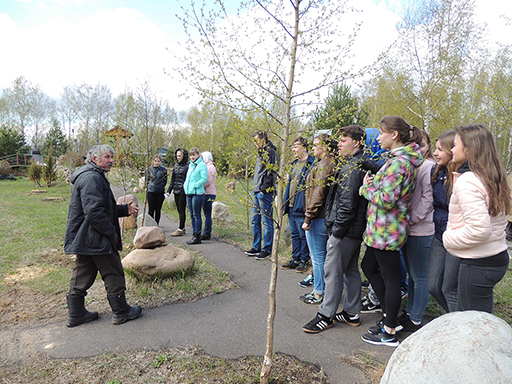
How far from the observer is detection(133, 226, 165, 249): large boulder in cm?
454

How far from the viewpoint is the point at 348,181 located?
3.14 metres

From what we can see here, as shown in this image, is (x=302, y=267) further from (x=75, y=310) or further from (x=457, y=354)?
(x=457, y=354)

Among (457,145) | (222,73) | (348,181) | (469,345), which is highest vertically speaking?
(222,73)

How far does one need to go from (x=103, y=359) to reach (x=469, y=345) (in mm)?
2807

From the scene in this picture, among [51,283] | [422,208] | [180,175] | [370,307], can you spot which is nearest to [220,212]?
[180,175]

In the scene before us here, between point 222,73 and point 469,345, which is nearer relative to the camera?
point 469,345

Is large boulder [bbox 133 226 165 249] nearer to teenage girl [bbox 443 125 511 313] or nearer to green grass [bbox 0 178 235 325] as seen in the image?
green grass [bbox 0 178 235 325]

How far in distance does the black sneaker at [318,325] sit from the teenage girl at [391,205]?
380 mm

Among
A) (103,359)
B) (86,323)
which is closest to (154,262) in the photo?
(86,323)

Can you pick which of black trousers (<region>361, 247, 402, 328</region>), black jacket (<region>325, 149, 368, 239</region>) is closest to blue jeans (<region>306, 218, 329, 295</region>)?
black jacket (<region>325, 149, 368, 239</region>)

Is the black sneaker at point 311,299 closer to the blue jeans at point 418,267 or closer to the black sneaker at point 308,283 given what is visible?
the black sneaker at point 308,283

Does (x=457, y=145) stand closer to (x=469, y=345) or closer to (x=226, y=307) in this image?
(x=469, y=345)

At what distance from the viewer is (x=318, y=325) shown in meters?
3.23

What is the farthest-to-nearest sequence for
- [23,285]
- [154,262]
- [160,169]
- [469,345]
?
[160,169], [23,285], [154,262], [469,345]
